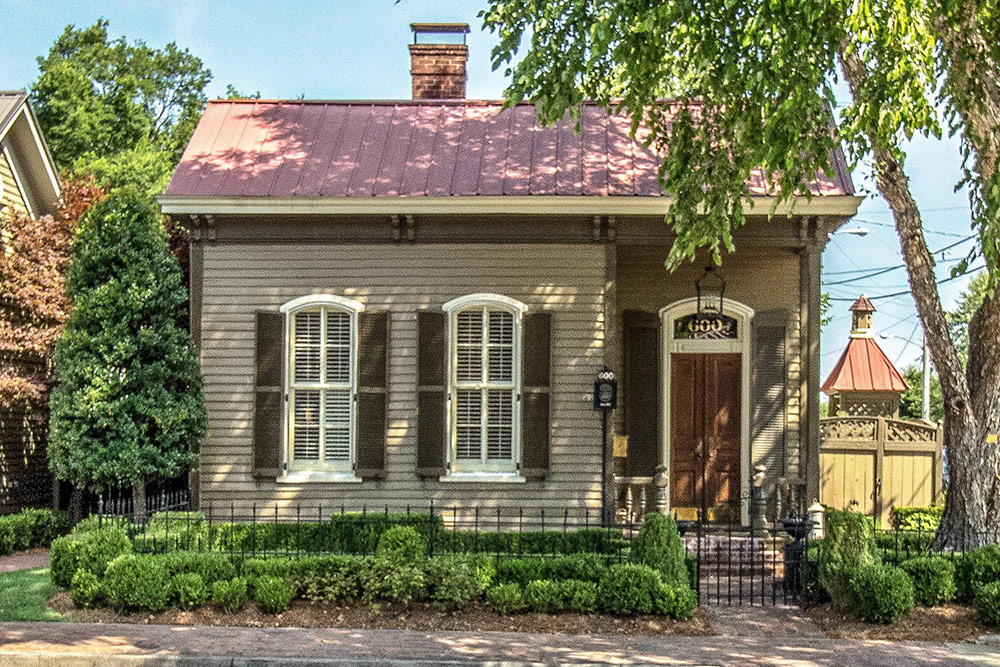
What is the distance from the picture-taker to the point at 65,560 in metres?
12.7

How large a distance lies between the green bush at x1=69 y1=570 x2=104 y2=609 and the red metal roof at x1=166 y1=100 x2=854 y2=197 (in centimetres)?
572

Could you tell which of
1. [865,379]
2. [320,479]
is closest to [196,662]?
[320,479]

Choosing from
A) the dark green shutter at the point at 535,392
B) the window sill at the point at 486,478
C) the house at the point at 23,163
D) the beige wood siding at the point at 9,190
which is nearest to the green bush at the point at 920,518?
the dark green shutter at the point at 535,392

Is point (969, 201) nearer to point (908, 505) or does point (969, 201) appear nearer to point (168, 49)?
point (908, 505)

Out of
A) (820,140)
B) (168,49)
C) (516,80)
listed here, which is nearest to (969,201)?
(820,140)

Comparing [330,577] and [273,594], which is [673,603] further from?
[273,594]

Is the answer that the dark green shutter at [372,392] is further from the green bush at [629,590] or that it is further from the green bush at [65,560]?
the green bush at [629,590]

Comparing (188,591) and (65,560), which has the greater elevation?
(65,560)

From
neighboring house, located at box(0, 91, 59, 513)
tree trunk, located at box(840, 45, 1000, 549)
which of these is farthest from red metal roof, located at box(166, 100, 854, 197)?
neighboring house, located at box(0, 91, 59, 513)

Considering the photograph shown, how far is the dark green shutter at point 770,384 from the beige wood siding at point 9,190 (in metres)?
12.4

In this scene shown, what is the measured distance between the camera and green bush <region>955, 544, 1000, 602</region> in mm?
12266

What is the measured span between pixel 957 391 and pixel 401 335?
708cm

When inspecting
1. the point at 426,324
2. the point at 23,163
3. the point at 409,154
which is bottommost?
the point at 426,324

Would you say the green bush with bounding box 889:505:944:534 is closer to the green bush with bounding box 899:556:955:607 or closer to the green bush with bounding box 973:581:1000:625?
the green bush with bounding box 899:556:955:607
